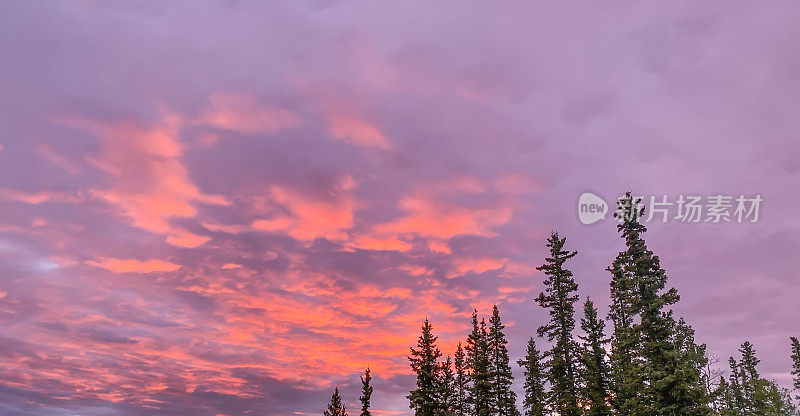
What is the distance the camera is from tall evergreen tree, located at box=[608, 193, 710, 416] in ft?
103

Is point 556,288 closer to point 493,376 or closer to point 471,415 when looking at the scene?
point 493,376

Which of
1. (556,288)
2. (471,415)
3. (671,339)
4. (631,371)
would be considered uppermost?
(556,288)

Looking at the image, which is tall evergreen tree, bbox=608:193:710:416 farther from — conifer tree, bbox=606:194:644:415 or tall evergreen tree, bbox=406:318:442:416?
tall evergreen tree, bbox=406:318:442:416

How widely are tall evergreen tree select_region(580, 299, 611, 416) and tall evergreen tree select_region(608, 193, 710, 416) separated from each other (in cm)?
354

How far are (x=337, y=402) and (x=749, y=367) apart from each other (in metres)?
64.6

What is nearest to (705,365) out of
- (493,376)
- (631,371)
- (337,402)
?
(493,376)

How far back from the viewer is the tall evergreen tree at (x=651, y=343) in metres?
31.3

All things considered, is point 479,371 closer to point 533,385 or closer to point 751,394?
point 533,385

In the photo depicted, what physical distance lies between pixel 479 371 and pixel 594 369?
13472 mm

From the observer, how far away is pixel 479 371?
168 ft

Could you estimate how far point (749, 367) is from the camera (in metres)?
72.4

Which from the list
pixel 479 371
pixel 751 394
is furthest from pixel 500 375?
pixel 751 394

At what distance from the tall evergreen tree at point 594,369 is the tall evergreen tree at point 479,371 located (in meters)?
11.9

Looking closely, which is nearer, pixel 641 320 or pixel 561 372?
pixel 641 320
